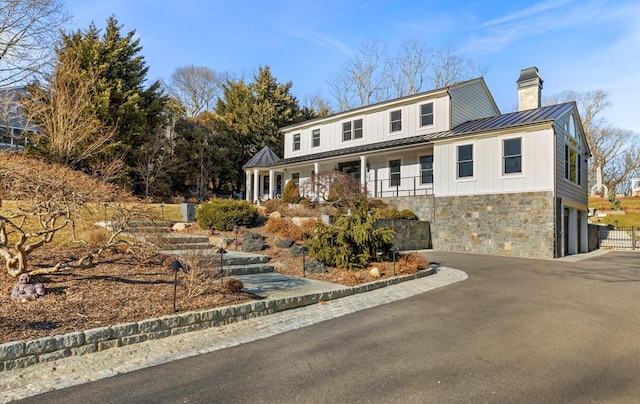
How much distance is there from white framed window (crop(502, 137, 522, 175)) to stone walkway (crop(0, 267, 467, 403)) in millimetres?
10962

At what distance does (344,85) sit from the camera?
123 ft

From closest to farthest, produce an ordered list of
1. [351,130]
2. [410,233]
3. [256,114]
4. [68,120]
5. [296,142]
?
1. [410,233]
2. [68,120]
3. [351,130]
4. [296,142]
5. [256,114]

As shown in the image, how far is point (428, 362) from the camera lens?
4.23m

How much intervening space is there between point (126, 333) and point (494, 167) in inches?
599

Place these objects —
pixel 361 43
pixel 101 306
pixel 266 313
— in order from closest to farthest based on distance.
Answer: pixel 101 306 < pixel 266 313 < pixel 361 43

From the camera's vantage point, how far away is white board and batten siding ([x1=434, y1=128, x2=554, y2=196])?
14.6 m

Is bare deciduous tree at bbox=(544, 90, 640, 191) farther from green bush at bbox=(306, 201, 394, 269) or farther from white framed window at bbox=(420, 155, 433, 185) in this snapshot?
green bush at bbox=(306, 201, 394, 269)

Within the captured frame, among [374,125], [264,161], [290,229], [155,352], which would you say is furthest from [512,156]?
[264,161]

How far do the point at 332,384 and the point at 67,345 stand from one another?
3128mm

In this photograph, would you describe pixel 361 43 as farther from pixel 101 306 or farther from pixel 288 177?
pixel 101 306

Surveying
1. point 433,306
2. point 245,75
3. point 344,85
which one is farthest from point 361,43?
point 433,306

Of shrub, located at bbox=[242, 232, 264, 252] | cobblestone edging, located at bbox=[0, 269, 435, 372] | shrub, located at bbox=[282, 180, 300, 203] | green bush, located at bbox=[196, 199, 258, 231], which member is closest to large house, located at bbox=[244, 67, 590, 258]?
shrub, located at bbox=[282, 180, 300, 203]

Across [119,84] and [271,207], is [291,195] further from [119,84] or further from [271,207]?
[119,84]

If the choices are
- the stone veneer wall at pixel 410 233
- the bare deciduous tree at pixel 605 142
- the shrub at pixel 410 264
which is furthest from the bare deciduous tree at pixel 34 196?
the bare deciduous tree at pixel 605 142
